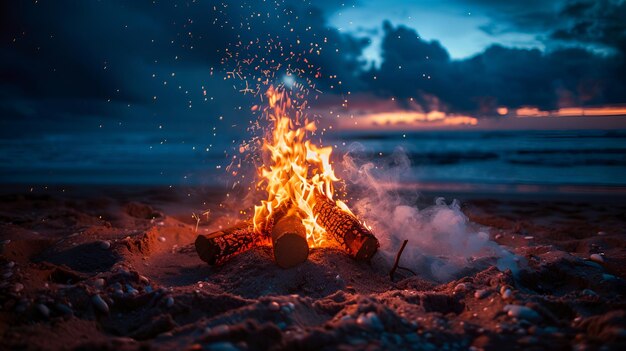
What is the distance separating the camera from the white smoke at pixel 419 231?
187 inches

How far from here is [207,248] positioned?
470cm

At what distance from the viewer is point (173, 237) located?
6.15m

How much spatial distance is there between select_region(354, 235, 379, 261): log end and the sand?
129 mm

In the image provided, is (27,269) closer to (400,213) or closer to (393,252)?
(393,252)

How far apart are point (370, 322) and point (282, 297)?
71cm

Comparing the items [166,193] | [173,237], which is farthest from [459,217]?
[166,193]

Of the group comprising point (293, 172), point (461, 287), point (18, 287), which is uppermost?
point (293, 172)

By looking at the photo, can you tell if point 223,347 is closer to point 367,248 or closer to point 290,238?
point 290,238

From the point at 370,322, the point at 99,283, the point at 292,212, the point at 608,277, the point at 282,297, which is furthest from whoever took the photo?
the point at 292,212

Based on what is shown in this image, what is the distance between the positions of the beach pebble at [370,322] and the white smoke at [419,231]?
6.66 feet

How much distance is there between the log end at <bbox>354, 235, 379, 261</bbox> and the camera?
4.51 meters

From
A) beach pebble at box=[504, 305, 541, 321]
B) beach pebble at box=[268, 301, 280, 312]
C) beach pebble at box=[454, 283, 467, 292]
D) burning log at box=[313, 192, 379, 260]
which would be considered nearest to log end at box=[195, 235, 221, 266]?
burning log at box=[313, 192, 379, 260]

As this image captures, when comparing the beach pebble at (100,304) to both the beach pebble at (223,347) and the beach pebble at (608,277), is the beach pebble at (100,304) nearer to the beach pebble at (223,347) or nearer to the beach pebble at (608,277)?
the beach pebble at (223,347)

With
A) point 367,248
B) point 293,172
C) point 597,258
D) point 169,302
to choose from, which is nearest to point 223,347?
point 169,302
